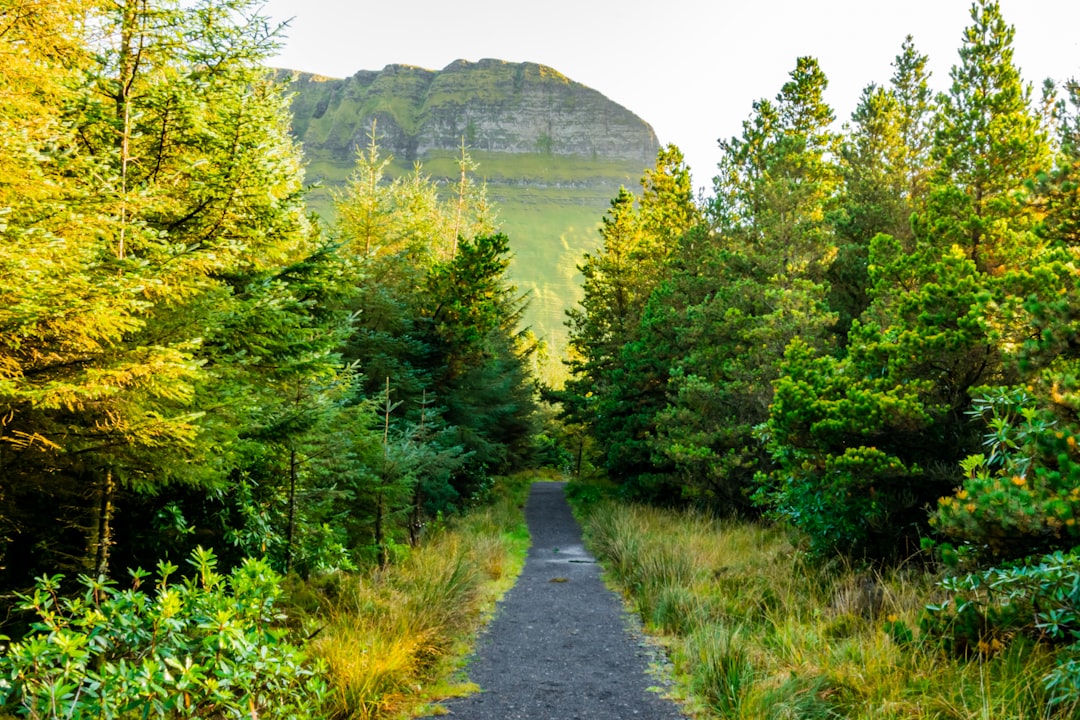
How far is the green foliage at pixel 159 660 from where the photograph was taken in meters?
2.92

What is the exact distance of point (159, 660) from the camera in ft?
10.7

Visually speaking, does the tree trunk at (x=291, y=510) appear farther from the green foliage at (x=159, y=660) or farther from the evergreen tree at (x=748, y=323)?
the evergreen tree at (x=748, y=323)

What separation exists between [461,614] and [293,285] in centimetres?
459

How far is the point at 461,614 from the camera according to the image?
7.64 metres

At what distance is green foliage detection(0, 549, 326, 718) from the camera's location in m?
2.92

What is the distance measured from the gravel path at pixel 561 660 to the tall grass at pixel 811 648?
0.42m

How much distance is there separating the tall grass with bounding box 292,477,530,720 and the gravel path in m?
0.31

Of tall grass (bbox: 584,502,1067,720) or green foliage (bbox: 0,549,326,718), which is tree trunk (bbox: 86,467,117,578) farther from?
tall grass (bbox: 584,502,1067,720)

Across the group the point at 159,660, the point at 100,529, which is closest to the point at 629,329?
the point at 100,529

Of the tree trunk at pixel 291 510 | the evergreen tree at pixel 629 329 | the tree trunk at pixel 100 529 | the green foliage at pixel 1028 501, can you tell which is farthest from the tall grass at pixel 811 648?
the evergreen tree at pixel 629 329

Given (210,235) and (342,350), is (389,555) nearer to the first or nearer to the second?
(210,235)

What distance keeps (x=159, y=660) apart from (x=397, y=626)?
3225mm

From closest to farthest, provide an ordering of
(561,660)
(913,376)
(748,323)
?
(561,660), (913,376), (748,323)

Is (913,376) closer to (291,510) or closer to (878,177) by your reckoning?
(291,510)
